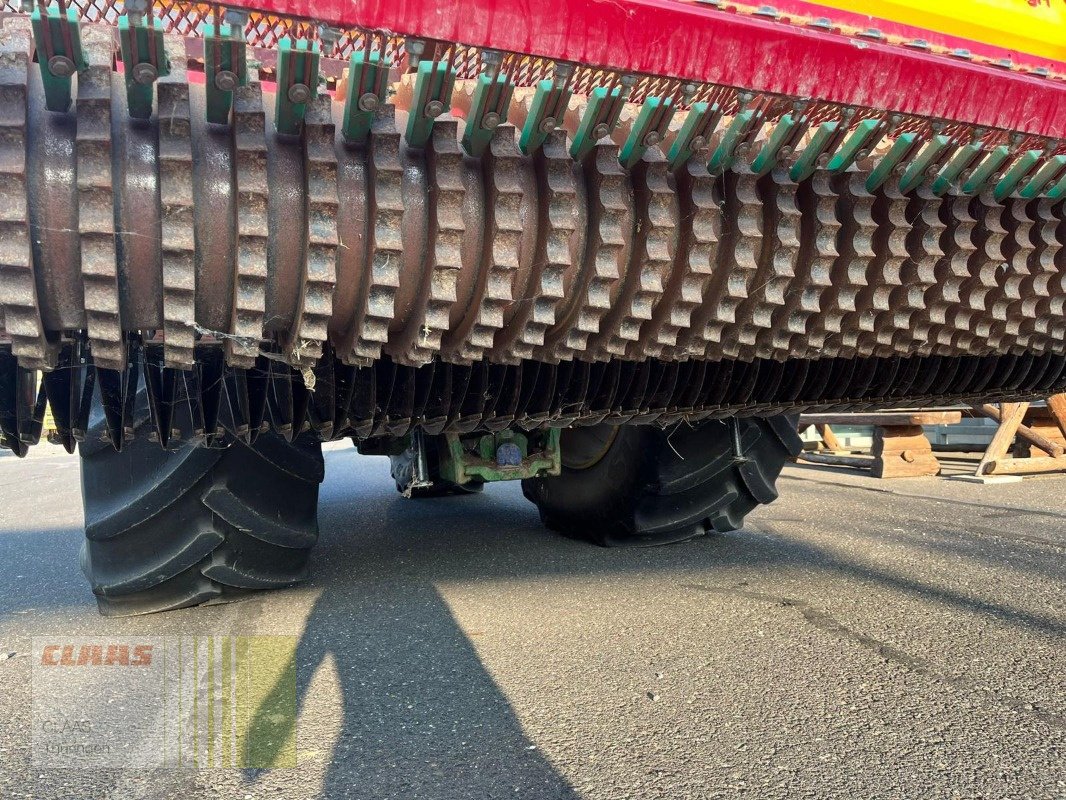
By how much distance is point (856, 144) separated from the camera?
1.26 meters

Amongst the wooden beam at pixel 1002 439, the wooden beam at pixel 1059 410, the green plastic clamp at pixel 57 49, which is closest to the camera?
the green plastic clamp at pixel 57 49

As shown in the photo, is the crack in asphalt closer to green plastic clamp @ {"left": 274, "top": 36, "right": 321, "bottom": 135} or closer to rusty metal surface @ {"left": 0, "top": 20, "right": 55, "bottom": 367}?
green plastic clamp @ {"left": 274, "top": 36, "right": 321, "bottom": 135}

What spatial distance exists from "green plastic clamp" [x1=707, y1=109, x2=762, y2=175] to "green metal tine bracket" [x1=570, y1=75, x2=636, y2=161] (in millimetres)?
172

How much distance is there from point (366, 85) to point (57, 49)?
1.14 feet

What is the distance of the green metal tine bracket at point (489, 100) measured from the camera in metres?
1.07

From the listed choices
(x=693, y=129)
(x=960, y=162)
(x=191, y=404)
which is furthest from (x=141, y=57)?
(x=960, y=162)

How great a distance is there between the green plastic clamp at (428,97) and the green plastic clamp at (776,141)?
0.50 m

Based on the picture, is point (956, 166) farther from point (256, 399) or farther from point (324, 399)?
point (256, 399)

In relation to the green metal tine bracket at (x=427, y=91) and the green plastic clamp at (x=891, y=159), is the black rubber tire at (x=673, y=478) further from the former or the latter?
the green metal tine bracket at (x=427, y=91)

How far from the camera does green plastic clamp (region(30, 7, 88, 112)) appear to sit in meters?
0.90

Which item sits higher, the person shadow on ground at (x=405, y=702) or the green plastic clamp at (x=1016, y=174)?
the green plastic clamp at (x=1016, y=174)

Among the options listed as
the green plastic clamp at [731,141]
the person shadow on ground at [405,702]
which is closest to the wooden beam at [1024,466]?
the person shadow on ground at [405,702]

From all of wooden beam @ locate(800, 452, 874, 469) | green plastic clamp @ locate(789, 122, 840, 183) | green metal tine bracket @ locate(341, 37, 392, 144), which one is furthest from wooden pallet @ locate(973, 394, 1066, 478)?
green metal tine bracket @ locate(341, 37, 392, 144)

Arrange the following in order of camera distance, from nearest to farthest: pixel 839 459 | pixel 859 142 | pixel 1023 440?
pixel 859 142 → pixel 1023 440 → pixel 839 459
